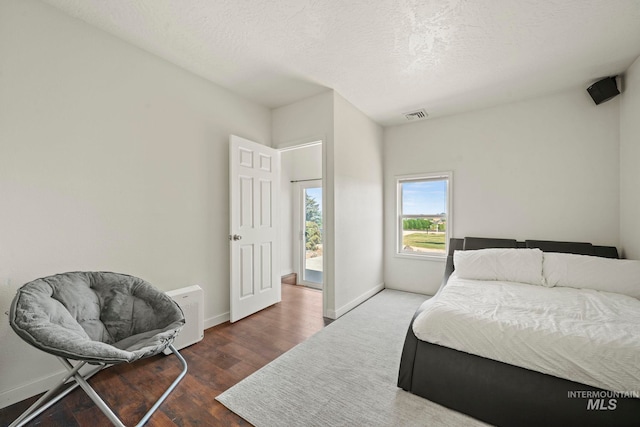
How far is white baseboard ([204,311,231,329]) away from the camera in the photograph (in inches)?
109

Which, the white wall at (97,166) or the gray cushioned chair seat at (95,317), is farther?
the white wall at (97,166)

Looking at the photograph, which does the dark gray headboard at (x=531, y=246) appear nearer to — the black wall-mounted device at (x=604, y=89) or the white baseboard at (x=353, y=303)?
the white baseboard at (x=353, y=303)

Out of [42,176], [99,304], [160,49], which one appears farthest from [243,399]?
[160,49]

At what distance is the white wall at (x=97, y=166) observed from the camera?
169 cm

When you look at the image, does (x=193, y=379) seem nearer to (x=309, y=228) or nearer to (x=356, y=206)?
(x=356, y=206)

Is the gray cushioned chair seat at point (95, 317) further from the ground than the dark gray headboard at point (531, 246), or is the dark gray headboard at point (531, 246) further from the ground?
the dark gray headboard at point (531, 246)

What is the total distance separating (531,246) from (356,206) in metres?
2.13

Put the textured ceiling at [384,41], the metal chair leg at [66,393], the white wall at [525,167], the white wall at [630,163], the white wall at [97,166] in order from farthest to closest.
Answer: the white wall at [525,167] < the white wall at [630,163] < the textured ceiling at [384,41] < the white wall at [97,166] < the metal chair leg at [66,393]

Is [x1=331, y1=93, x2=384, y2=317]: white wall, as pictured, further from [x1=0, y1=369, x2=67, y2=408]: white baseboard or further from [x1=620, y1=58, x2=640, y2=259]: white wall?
[x1=620, y1=58, x2=640, y2=259]: white wall

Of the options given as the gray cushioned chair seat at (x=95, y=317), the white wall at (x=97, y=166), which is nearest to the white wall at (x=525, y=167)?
the white wall at (x=97, y=166)

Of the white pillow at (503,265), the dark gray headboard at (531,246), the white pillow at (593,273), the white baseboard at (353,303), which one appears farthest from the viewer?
the white baseboard at (353,303)

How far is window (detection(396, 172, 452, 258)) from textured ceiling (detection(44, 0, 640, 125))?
1339 millimetres

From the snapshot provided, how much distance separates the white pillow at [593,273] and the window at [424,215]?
1.33 metres

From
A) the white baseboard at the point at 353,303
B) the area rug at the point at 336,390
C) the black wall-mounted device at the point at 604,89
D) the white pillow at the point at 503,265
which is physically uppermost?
the black wall-mounted device at the point at 604,89
